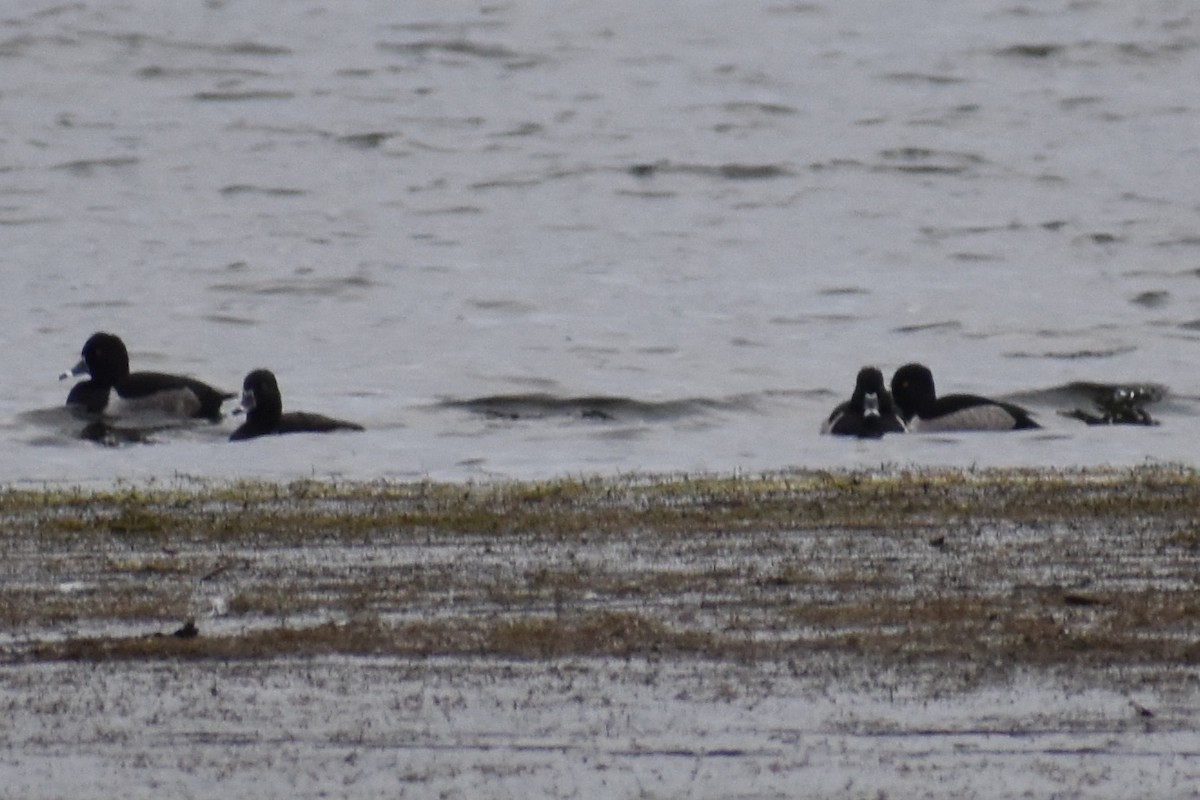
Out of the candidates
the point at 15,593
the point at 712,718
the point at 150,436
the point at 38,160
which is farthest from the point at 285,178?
the point at 712,718

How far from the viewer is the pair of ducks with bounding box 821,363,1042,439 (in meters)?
16.8

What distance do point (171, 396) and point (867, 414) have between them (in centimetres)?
545

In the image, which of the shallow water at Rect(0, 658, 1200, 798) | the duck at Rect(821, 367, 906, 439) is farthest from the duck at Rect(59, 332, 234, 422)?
the shallow water at Rect(0, 658, 1200, 798)

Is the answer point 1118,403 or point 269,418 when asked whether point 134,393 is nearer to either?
point 269,418

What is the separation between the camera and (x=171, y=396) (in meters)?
19.2

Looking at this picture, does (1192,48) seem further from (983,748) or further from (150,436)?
(983,748)

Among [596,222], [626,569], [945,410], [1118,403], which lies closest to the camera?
[626,569]

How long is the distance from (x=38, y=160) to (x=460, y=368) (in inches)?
707

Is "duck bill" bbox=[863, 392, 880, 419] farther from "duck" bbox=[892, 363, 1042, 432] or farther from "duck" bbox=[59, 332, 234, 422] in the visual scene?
"duck" bbox=[59, 332, 234, 422]

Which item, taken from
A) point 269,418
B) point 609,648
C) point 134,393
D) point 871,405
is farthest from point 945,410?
point 609,648

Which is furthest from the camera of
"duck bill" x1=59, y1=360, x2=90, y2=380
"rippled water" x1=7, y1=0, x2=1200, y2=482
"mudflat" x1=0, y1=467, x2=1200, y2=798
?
"duck bill" x1=59, y1=360, x2=90, y2=380

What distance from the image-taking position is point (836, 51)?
4969cm

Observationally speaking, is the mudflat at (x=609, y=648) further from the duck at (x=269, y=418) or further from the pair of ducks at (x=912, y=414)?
the pair of ducks at (x=912, y=414)

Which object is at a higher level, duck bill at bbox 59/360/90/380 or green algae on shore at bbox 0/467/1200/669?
duck bill at bbox 59/360/90/380
